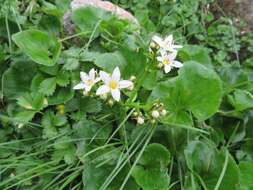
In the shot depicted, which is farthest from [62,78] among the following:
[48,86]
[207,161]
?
[207,161]

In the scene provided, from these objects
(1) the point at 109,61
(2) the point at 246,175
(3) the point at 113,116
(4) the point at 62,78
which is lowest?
(2) the point at 246,175

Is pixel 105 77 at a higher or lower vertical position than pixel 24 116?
higher

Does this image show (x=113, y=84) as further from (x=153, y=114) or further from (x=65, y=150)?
(x=65, y=150)

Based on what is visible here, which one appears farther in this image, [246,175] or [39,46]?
[39,46]

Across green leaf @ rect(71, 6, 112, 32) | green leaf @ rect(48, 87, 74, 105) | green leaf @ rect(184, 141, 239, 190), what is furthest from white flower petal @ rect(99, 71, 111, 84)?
green leaf @ rect(71, 6, 112, 32)

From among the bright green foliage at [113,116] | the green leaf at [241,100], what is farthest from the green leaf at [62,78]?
the green leaf at [241,100]

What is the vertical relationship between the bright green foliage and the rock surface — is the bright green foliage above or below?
below

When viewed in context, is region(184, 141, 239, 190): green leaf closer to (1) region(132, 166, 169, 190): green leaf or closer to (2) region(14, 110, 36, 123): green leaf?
(1) region(132, 166, 169, 190): green leaf
